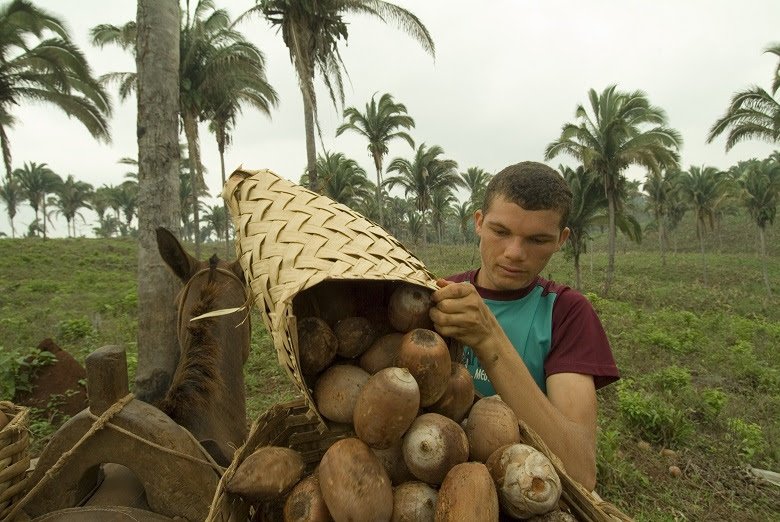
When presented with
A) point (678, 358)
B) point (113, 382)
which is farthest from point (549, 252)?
point (678, 358)

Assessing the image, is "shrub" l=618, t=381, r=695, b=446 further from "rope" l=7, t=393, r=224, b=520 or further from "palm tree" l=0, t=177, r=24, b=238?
"palm tree" l=0, t=177, r=24, b=238

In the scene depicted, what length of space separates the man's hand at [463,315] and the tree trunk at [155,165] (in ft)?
10.8

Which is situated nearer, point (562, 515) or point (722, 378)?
point (562, 515)

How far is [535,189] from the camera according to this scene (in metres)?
1.71

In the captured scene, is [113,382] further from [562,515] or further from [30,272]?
[30,272]

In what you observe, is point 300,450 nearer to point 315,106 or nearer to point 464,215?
point 315,106

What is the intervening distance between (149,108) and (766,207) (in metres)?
31.3

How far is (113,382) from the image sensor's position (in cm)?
152

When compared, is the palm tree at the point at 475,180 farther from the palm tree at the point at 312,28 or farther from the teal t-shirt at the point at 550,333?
the teal t-shirt at the point at 550,333

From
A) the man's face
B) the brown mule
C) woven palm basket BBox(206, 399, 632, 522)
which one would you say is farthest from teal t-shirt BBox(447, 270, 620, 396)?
the brown mule

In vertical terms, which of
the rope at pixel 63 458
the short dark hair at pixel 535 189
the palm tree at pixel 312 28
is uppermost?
the palm tree at pixel 312 28

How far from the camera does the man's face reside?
1.73 m

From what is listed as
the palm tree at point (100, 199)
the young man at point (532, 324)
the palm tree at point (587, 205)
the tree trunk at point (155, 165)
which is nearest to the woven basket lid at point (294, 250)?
the young man at point (532, 324)

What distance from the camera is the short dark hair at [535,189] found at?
1.71 m
